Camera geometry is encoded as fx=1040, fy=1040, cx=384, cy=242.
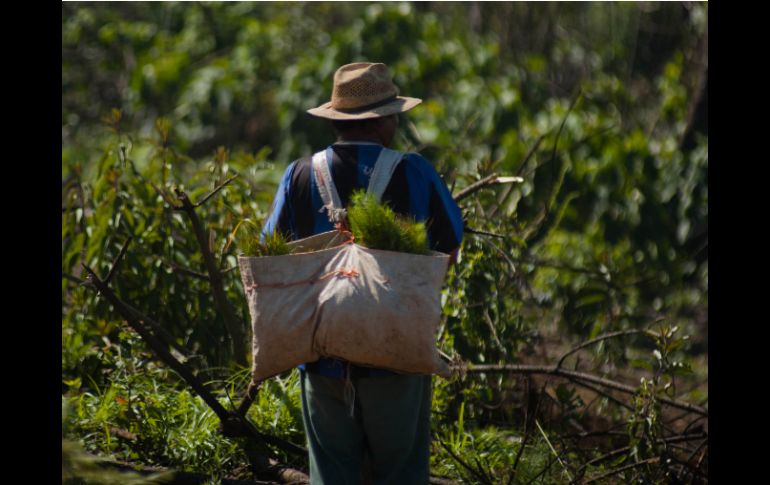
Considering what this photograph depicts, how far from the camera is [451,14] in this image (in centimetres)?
1653

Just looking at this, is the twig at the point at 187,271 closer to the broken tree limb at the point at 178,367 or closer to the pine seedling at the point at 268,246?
the broken tree limb at the point at 178,367

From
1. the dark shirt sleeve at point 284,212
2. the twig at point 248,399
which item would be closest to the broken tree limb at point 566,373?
the twig at point 248,399

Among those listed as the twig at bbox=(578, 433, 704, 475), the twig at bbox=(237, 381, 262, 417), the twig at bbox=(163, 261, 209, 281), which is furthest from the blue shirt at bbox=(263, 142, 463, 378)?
the twig at bbox=(163, 261, 209, 281)

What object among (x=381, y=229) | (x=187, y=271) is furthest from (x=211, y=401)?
(x=381, y=229)

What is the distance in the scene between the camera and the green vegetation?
10.2 ft

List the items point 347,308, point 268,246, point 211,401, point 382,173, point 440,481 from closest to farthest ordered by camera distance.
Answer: point 347,308, point 268,246, point 382,173, point 211,401, point 440,481

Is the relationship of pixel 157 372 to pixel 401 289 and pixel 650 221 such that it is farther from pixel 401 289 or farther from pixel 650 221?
pixel 650 221

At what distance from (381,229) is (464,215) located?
1633 millimetres

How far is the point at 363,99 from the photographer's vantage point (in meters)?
3.48

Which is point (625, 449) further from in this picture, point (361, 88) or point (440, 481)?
point (361, 88)

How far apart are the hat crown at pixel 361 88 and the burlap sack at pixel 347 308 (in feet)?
1.90

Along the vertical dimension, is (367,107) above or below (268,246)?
above
